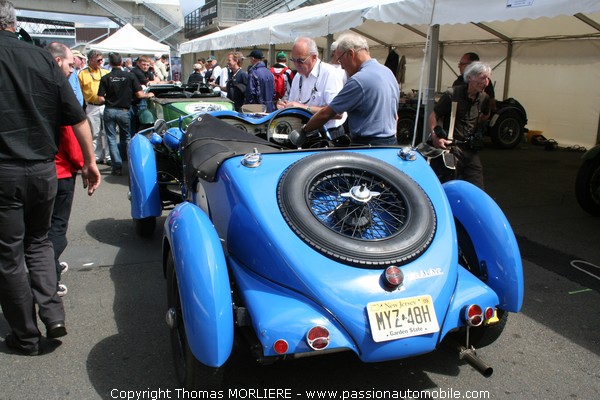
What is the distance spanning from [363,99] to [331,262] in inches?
67.5

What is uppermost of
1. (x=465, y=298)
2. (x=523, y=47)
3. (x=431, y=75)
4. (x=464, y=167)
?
(x=523, y=47)

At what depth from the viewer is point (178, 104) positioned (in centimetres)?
735

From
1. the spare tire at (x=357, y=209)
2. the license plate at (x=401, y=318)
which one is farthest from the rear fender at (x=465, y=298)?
the spare tire at (x=357, y=209)

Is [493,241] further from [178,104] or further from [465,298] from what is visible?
[178,104]

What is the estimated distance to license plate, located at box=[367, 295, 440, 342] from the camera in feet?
7.31

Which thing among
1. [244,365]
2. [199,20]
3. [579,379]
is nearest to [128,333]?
[244,365]

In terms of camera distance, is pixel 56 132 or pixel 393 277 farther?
pixel 56 132

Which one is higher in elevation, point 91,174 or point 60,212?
point 91,174

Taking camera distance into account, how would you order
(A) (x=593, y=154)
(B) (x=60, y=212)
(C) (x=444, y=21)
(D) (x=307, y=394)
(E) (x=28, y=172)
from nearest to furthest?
(D) (x=307, y=394)
(E) (x=28, y=172)
(B) (x=60, y=212)
(A) (x=593, y=154)
(C) (x=444, y=21)

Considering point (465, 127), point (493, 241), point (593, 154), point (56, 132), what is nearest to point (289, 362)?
point (493, 241)

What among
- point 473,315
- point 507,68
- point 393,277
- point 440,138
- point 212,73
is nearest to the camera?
point 393,277

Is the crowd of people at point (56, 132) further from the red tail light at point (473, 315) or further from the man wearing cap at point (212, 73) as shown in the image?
the man wearing cap at point (212, 73)

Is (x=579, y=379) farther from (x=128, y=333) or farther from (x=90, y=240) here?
(x=90, y=240)

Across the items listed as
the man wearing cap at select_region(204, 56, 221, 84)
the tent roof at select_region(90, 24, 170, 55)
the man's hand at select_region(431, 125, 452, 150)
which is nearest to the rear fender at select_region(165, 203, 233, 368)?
the man's hand at select_region(431, 125, 452, 150)
